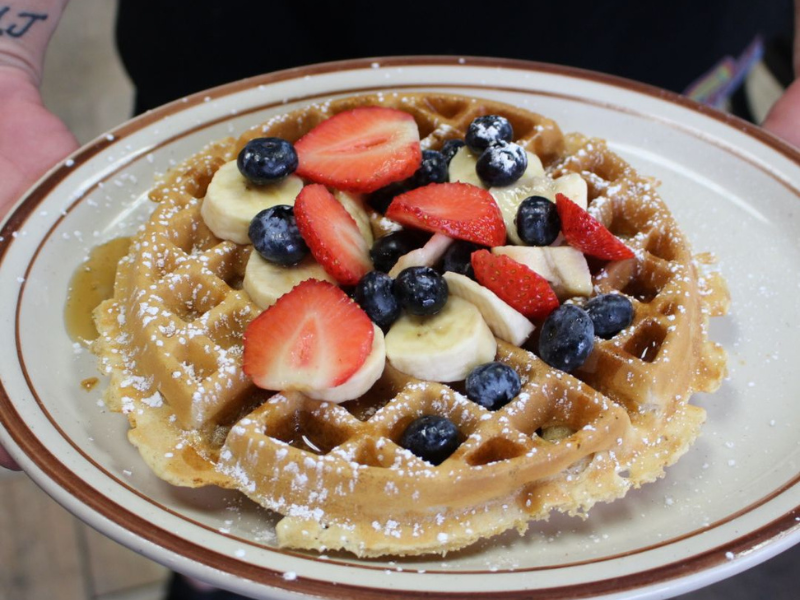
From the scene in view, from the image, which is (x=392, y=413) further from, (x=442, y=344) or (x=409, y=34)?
(x=409, y=34)

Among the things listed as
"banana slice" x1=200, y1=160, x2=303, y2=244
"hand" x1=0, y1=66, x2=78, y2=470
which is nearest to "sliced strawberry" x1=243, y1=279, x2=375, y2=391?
"banana slice" x1=200, y1=160, x2=303, y2=244

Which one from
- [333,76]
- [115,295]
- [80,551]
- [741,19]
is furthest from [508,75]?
[80,551]

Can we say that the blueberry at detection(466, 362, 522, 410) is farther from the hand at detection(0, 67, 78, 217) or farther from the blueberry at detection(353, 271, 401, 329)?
the hand at detection(0, 67, 78, 217)

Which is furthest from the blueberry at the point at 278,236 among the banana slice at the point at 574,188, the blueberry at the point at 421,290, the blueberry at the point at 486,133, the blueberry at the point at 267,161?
the banana slice at the point at 574,188

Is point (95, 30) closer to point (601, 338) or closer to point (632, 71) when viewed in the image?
point (632, 71)

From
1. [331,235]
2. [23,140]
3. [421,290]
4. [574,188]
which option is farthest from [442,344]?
[23,140]

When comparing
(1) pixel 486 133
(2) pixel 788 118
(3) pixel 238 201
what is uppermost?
(2) pixel 788 118
